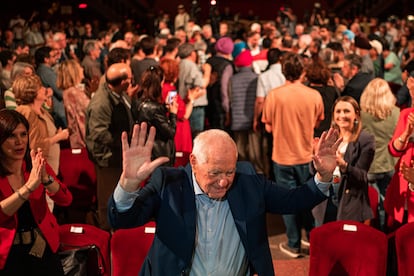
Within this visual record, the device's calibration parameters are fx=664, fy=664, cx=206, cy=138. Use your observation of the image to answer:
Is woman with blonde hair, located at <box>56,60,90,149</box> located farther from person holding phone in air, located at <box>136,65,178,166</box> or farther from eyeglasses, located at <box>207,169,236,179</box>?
eyeglasses, located at <box>207,169,236,179</box>

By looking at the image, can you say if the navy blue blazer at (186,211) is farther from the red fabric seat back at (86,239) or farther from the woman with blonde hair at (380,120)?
the woman with blonde hair at (380,120)

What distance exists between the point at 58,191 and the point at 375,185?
304 cm

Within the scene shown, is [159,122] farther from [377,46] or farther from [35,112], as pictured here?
[377,46]

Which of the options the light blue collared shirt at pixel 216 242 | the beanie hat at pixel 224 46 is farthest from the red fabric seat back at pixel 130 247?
the beanie hat at pixel 224 46

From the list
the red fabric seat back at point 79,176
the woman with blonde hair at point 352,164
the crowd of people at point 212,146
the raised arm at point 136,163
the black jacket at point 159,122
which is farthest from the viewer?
the red fabric seat back at point 79,176

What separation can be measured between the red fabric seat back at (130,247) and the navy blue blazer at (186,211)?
2.70ft

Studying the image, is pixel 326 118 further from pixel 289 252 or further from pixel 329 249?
pixel 329 249

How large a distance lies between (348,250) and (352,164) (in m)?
1.07

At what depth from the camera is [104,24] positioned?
2642cm

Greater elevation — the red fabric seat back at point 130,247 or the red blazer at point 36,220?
the red blazer at point 36,220

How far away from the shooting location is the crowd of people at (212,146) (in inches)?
114

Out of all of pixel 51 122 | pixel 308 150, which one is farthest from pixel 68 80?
pixel 308 150

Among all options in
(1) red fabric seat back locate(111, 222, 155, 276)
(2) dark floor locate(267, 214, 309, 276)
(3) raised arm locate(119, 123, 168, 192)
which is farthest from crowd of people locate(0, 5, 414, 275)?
(1) red fabric seat back locate(111, 222, 155, 276)

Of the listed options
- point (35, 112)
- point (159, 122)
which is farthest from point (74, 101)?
point (159, 122)
